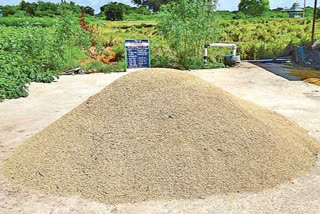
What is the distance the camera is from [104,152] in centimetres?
328

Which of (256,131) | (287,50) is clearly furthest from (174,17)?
(256,131)

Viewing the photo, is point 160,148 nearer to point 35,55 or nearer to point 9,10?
point 35,55

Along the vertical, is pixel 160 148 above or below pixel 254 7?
below

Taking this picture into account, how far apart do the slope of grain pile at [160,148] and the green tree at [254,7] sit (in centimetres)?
3962

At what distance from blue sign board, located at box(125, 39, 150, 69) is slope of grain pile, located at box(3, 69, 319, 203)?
534 cm

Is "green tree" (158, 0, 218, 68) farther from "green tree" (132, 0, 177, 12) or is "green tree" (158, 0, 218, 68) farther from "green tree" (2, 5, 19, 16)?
"green tree" (132, 0, 177, 12)

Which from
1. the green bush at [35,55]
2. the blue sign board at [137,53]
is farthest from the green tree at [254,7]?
the green bush at [35,55]

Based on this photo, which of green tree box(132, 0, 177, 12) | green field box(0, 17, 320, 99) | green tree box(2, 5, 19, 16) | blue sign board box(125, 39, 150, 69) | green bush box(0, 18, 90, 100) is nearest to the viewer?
green bush box(0, 18, 90, 100)

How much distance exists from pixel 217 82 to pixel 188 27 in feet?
7.74

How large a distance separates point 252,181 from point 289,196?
12.4 inches

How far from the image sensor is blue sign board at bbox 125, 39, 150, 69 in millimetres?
9312

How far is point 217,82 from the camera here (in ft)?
25.0

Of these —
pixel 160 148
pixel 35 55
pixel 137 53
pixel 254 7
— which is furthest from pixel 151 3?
pixel 160 148

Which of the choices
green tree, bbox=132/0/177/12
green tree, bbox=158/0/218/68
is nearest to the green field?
green tree, bbox=158/0/218/68
